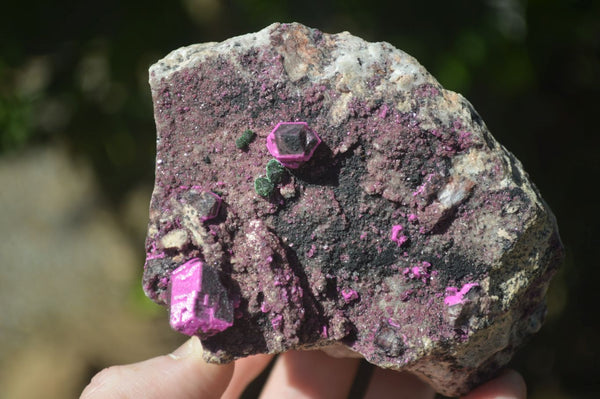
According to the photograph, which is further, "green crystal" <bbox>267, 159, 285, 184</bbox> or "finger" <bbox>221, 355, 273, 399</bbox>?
"finger" <bbox>221, 355, 273, 399</bbox>

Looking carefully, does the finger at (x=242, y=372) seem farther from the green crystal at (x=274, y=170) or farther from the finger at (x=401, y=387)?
the green crystal at (x=274, y=170)

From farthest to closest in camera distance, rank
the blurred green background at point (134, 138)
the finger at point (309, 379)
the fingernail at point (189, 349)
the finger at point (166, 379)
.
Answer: the blurred green background at point (134, 138), the finger at point (309, 379), the fingernail at point (189, 349), the finger at point (166, 379)

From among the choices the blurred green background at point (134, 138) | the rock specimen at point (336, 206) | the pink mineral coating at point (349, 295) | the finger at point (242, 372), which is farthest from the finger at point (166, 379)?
the blurred green background at point (134, 138)

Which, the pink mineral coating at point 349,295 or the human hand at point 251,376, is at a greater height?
the pink mineral coating at point 349,295

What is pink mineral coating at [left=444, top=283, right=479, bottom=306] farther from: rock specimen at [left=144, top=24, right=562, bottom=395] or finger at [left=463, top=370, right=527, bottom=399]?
finger at [left=463, top=370, right=527, bottom=399]

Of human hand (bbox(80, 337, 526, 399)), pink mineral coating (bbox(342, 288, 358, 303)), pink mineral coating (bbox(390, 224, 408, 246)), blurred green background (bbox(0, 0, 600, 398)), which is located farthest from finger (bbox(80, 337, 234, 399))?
blurred green background (bbox(0, 0, 600, 398))

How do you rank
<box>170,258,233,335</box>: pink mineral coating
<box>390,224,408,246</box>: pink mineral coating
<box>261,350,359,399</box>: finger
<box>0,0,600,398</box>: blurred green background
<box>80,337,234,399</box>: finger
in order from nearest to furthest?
<box>170,258,233,335</box>: pink mineral coating, <box>390,224,408,246</box>: pink mineral coating, <box>80,337,234,399</box>: finger, <box>261,350,359,399</box>: finger, <box>0,0,600,398</box>: blurred green background

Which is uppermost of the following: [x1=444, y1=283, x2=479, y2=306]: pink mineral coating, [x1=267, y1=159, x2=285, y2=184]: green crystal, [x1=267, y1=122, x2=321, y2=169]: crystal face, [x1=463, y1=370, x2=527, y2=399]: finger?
[x1=267, y1=122, x2=321, y2=169]: crystal face
